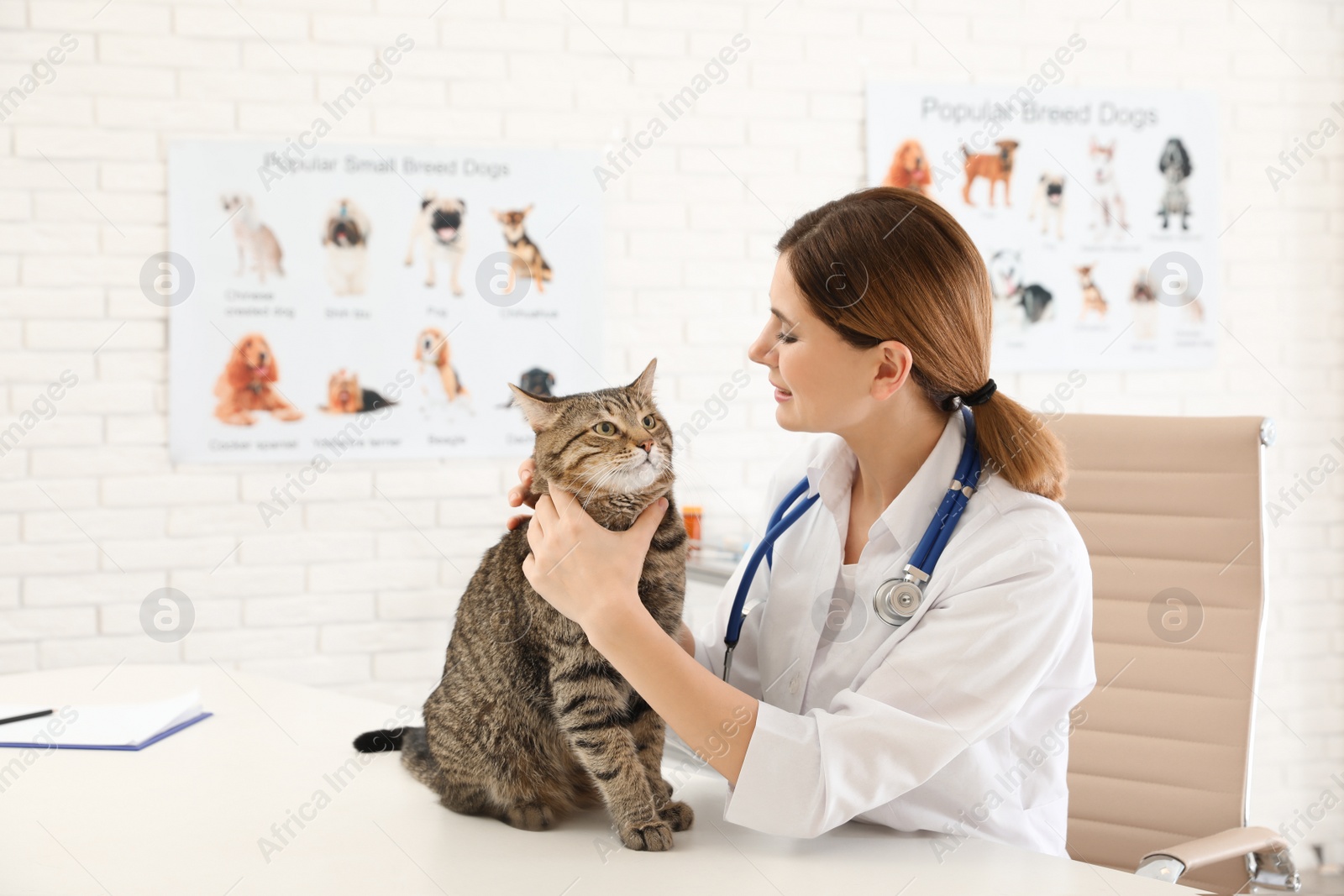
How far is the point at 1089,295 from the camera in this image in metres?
3.47

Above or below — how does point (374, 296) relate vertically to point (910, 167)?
below

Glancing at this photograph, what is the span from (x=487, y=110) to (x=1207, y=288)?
255cm

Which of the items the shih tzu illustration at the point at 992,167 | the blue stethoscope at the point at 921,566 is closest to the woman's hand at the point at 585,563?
the blue stethoscope at the point at 921,566

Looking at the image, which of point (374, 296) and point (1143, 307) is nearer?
point (374, 296)

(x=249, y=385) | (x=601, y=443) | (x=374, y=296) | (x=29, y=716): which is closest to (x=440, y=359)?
(x=374, y=296)

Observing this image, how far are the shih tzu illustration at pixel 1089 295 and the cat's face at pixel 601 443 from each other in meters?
2.53

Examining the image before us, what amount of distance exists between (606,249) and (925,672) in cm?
222

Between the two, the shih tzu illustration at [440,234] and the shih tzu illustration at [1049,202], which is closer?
the shih tzu illustration at [440,234]

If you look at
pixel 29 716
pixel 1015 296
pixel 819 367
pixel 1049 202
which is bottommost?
pixel 29 716

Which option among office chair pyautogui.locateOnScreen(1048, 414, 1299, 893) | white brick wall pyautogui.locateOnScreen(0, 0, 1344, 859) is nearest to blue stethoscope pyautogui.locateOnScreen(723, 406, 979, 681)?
office chair pyautogui.locateOnScreen(1048, 414, 1299, 893)

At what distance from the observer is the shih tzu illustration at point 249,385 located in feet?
9.58

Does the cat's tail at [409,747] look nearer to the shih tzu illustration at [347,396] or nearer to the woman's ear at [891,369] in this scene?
the woman's ear at [891,369]

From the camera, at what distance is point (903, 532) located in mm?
1403

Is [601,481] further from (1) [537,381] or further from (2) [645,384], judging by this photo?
(1) [537,381]
